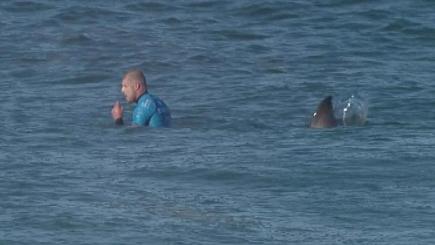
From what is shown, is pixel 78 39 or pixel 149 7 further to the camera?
pixel 149 7

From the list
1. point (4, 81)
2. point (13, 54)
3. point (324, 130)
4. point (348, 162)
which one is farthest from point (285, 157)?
point (13, 54)

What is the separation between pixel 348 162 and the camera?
11.2 meters

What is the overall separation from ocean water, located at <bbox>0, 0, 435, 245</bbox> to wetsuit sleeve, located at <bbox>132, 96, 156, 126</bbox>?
19 centimetres

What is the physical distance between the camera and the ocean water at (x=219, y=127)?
30.1ft

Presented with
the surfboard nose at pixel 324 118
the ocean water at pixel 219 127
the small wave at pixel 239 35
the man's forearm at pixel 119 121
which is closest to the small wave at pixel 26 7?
the ocean water at pixel 219 127

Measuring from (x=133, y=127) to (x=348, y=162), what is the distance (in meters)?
2.79

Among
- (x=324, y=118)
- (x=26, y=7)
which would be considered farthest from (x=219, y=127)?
(x=26, y=7)

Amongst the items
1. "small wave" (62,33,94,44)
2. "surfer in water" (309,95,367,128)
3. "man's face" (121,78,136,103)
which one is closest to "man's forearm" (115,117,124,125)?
"man's face" (121,78,136,103)

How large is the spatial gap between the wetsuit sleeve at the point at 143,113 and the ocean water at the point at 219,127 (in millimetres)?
190

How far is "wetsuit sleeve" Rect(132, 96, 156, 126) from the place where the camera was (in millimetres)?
13367

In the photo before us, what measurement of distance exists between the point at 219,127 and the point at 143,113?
83 centimetres

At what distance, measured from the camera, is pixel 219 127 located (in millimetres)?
13734

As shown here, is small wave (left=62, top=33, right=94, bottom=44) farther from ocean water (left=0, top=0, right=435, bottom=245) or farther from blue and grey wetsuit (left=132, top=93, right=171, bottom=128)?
blue and grey wetsuit (left=132, top=93, right=171, bottom=128)

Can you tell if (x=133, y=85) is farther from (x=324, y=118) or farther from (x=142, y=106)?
(x=324, y=118)
